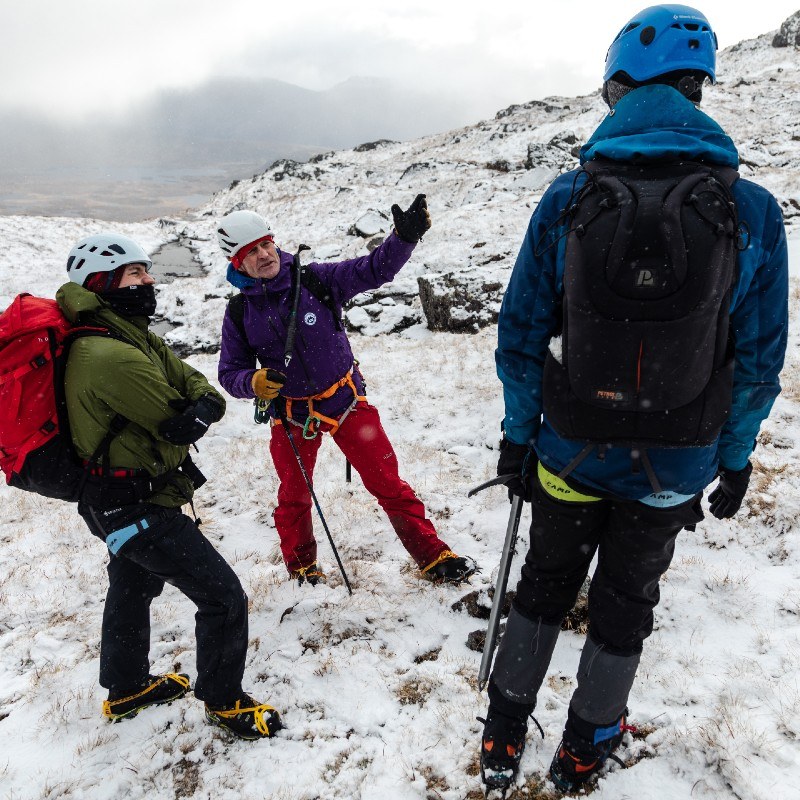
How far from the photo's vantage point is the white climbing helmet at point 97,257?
3.30 m

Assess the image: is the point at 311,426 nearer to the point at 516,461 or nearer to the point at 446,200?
the point at 516,461

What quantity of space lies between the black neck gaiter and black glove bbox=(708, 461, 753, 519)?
11.3 ft

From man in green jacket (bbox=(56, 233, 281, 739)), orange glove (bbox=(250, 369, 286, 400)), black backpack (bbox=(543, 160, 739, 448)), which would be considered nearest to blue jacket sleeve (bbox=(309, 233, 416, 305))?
orange glove (bbox=(250, 369, 286, 400))

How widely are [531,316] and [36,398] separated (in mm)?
2728

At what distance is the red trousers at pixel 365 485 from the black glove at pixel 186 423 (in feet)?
4.96

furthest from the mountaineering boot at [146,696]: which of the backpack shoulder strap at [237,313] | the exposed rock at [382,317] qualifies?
the exposed rock at [382,317]

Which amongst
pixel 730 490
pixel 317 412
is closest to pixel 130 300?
pixel 317 412

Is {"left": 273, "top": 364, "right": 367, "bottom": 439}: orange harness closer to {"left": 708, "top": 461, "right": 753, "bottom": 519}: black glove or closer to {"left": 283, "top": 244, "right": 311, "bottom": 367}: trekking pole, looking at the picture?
{"left": 283, "top": 244, "right": 311, "bottom": 367}: trekking pole

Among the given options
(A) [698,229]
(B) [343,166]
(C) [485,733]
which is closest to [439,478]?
(C) [485,733]

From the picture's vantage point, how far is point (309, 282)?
4.52m

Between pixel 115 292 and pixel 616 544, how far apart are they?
10.8 ft

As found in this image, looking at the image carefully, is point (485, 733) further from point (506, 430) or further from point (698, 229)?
point (698, 229)

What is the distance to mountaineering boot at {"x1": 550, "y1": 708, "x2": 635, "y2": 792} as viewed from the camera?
9.36 ft

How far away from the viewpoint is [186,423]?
10.6 ft
